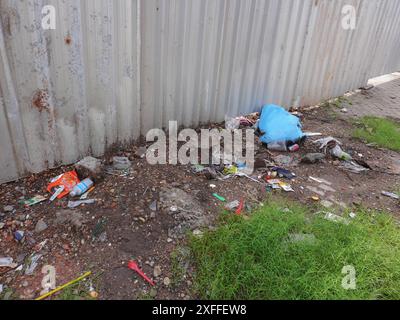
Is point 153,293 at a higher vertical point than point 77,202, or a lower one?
lower

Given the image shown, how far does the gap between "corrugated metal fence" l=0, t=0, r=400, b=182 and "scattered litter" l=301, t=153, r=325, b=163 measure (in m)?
1.12

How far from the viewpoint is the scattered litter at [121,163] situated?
2.62 metres

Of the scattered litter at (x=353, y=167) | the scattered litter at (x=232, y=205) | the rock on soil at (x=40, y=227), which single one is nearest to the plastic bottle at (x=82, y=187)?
the rock on soil at (x=40, y=227)

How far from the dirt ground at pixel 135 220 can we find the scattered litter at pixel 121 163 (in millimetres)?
64

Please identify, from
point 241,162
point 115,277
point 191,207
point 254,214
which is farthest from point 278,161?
point 115,277

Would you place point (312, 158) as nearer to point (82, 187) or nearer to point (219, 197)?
point (219, 197)

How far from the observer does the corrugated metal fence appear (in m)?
2.13

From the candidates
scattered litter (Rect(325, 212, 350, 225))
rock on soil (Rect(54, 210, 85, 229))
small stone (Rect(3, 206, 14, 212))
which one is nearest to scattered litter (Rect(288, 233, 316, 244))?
scattered litter (Rect(325, 212, 350, 225))

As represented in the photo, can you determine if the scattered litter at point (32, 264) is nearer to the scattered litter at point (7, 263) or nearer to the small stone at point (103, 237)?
the scattered litter at point (7, 263)

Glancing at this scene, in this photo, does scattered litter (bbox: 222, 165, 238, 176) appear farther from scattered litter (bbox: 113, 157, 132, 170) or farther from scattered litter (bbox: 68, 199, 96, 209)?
scattered litter (bbox: 68, 199, 96, 209)

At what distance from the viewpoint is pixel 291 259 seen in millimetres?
1924

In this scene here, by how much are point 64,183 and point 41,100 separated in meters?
0.63

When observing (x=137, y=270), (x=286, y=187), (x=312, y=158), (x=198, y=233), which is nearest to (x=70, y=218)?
(x=137, y=270)

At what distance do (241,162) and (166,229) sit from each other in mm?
1217
